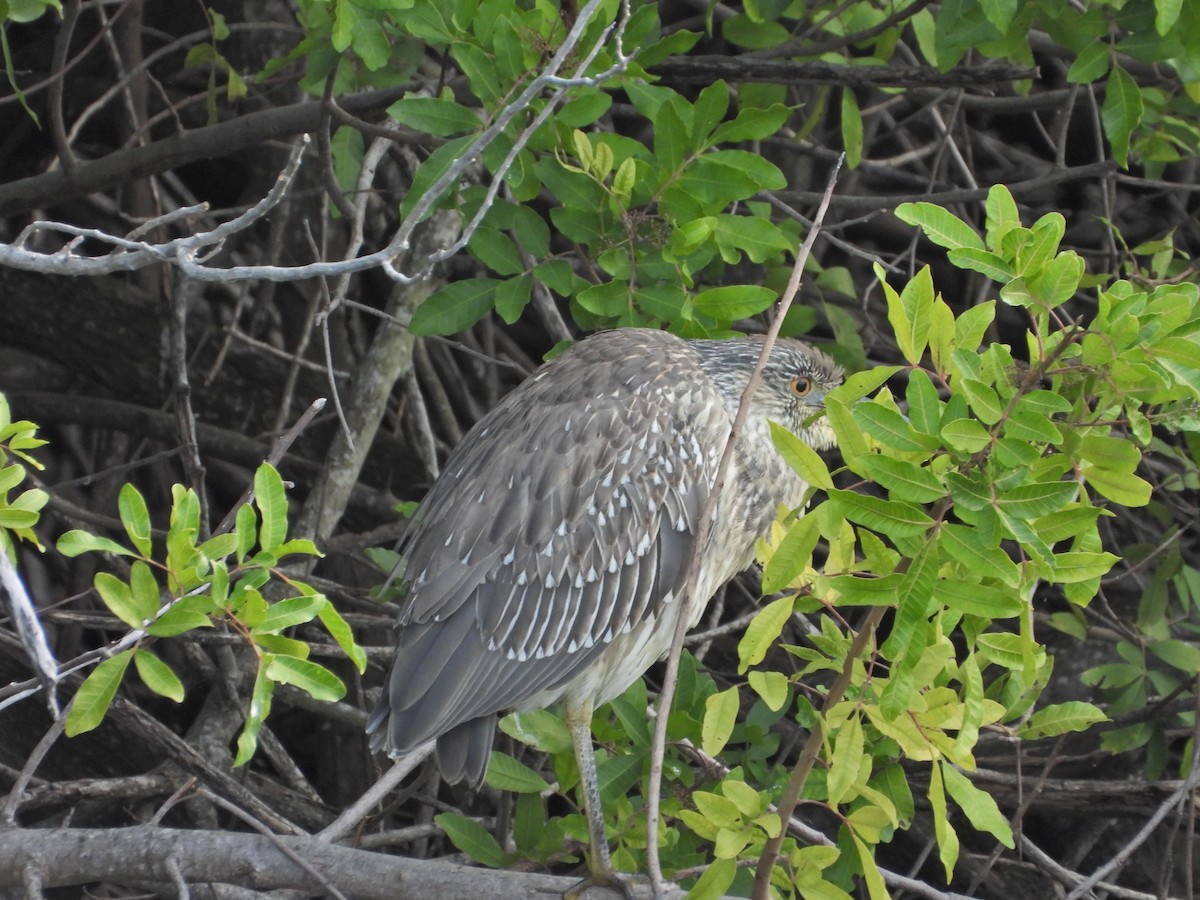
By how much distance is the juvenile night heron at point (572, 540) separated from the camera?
96.6 inches

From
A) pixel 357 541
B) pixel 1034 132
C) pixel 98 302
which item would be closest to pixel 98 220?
pixel 98 302

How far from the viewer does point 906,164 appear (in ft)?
13.9

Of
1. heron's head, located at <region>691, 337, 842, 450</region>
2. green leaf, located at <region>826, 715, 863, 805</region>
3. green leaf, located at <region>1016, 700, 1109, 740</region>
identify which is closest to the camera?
green leaf, located at <region>826, 715, 863, 805</region>

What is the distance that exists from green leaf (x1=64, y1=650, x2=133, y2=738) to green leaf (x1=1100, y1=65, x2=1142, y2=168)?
201cm

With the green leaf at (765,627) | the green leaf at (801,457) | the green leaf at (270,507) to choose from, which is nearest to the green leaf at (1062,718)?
the green leaf at (765,627)

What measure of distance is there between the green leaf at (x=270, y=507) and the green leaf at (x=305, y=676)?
137 mm

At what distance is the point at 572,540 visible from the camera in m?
2.54

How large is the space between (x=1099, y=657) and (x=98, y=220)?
2.89m

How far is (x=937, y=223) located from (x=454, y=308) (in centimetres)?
117

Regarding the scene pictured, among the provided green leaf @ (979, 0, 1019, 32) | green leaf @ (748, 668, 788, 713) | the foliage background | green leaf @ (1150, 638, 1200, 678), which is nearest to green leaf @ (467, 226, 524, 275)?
the foliage background

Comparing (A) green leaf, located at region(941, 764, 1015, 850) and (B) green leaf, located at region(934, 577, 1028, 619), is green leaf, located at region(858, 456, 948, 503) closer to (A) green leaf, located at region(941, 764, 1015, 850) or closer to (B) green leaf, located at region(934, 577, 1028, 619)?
(B) green leaf, located at region(934, 577, 1028, 619)

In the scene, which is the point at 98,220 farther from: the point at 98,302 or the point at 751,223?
the point at 751,223

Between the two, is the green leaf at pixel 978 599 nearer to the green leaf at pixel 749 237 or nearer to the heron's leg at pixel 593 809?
the heron's leg at pixel 593 809

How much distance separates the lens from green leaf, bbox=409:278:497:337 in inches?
101
